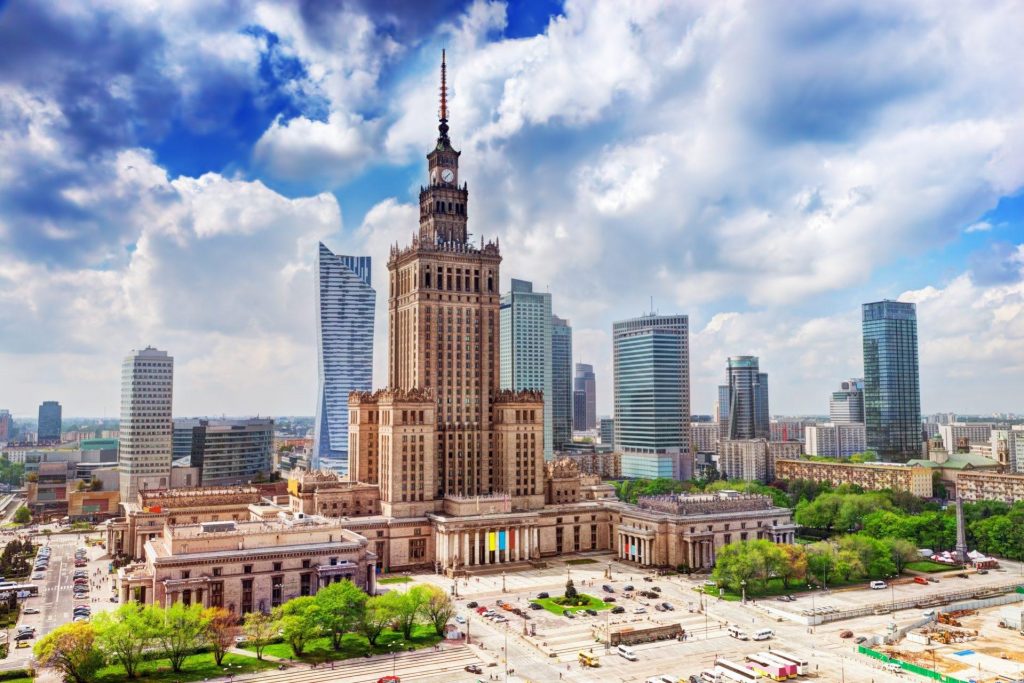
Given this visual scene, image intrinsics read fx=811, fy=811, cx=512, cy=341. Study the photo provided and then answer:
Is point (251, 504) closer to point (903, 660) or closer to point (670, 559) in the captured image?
point (670, 559)

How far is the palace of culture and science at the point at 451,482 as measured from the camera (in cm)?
15812

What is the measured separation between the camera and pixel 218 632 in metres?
96.3

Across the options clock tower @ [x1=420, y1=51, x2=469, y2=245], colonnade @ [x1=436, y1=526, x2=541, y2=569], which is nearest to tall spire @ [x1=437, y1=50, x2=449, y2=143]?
clock tower @ [x1=420, y1=51, x2=469, y2=245]

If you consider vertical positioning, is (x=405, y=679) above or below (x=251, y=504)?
below

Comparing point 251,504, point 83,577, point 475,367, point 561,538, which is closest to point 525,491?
point 561,538

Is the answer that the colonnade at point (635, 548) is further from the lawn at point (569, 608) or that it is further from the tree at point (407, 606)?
the tree at point (407, 606)

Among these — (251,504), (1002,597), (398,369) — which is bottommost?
(1002,597)

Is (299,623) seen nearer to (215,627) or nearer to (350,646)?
(350,646)

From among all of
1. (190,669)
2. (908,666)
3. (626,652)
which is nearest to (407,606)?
(190,669)

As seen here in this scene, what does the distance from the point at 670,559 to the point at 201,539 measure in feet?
287

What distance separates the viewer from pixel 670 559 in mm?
158750

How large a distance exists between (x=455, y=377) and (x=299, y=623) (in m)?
80.2

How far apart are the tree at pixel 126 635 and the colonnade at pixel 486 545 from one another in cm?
6602

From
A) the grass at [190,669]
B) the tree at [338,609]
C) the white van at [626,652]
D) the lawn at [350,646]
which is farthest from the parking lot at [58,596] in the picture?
the white van at [626,652]
